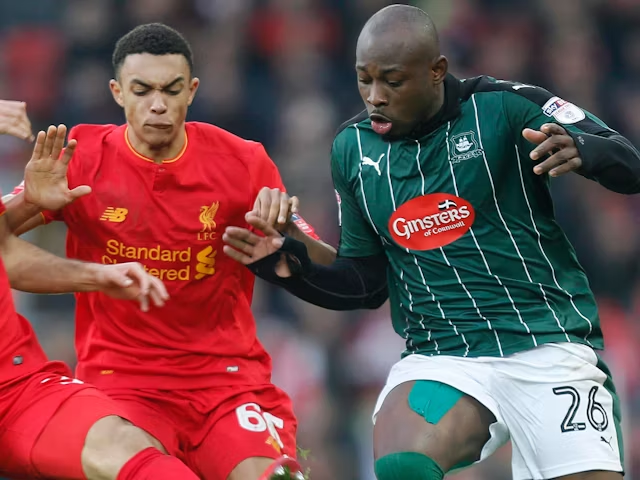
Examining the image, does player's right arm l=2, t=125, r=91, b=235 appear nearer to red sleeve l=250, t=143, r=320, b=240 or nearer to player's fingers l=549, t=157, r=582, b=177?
red sleeve l=250, t=143, r=320, b=240

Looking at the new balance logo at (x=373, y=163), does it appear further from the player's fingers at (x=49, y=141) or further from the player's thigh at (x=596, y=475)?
the player's thigh at (x=596, y=475)

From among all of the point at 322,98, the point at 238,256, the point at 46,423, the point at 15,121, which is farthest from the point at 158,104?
the point at 322,98

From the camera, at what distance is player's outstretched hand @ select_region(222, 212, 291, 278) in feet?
16.9

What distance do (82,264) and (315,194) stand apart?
5.00 metres

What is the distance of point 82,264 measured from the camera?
517 centimetres

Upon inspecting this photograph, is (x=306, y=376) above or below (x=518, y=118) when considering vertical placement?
below

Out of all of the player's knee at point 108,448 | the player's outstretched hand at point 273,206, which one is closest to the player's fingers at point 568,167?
the player's outstretched hand at point 273,206

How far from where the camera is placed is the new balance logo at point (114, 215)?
5.41 m

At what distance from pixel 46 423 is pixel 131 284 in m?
0.63

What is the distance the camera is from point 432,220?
16.7ft

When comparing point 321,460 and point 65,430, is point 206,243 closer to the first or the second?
point 65,430

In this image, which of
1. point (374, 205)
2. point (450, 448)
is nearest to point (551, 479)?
point (450, 448)

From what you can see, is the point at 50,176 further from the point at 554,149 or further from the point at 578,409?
the point at 578,409

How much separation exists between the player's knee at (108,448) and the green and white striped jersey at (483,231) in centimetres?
126
